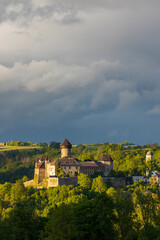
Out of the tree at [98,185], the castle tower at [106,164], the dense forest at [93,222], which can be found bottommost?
the dense forest at [93,222]

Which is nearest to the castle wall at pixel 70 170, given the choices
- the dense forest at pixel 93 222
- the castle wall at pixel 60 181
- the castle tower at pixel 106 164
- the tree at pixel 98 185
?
the castle wall at pixel 60 181

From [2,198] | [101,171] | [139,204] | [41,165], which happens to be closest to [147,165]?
[101,171]

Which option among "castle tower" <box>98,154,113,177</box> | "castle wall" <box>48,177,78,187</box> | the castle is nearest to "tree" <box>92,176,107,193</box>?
"castle wall" <box>48,177,78,187</box>

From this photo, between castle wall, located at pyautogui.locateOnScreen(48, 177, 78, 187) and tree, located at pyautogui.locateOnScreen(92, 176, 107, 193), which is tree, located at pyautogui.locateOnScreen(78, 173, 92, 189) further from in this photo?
castle wall, located at pyautogui.locateOnScreen(48, 177, 78, 187)

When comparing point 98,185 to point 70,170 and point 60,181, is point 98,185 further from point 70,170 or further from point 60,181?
point 70,170

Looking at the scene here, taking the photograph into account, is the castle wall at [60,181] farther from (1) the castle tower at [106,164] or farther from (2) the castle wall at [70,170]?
→ (1) the castle tower at [106,164]

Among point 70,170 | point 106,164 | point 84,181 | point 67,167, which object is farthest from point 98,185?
point 106,164

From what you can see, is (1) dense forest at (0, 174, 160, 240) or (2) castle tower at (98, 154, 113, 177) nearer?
(1) dense forest at (0, 174, 160, 240)

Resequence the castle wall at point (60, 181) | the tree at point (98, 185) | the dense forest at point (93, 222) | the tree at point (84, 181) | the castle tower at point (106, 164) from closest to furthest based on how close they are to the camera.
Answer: the dense forest at point (93, 222)
the tree at point (98, 185)
the tree at point (84, 181)
the castle wall at point (60, 181)
the castle tower at point (106, 164)

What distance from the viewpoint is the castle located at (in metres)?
127

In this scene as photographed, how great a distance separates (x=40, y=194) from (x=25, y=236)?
5313 centimetres

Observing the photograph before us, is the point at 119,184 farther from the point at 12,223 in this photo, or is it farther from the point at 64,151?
the point at 12,223

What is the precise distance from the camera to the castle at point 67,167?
127 meters

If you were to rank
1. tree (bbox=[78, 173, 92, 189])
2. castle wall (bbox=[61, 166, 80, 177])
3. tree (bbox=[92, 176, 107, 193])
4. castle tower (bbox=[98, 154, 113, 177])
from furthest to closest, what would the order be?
castle tower (bbox=[98, 154, 113, 177]) → castle wall (bbox=[61, 166, 80, 177]) → tree (bbox=[78, 173, 92, 189]) → tree (bbox=[92, 176, 107, 193])
